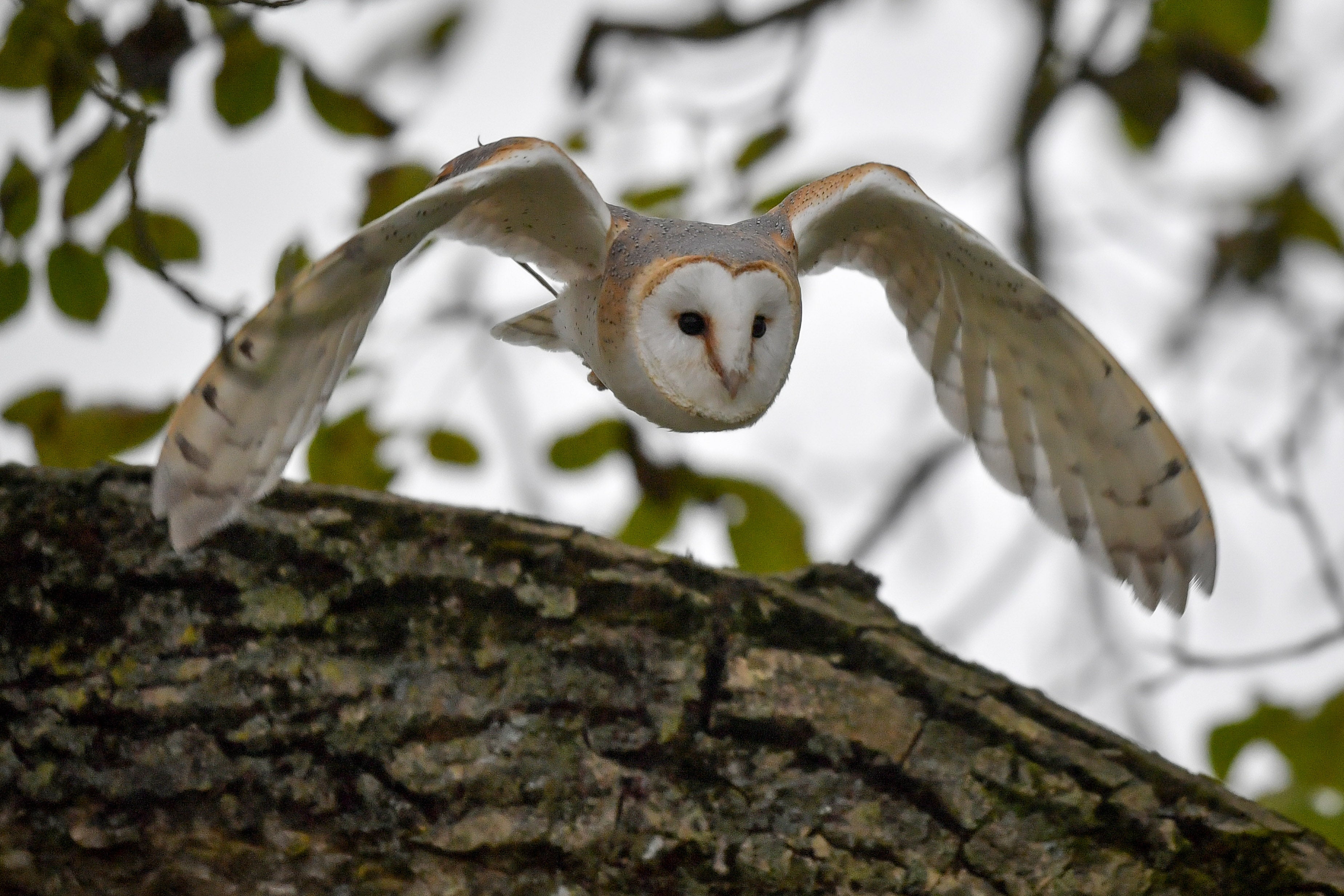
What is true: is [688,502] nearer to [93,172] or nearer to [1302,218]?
[93,172]

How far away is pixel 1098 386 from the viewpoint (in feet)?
7.79

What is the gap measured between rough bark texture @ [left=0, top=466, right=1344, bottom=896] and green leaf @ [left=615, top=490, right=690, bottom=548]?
1.64 feet

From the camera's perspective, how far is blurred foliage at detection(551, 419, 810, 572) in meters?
2.63

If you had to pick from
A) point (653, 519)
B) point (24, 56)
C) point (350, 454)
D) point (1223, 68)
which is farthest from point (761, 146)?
point (24, 56)

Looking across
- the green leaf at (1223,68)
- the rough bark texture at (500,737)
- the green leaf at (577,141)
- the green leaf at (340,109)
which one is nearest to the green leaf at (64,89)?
the green leaf at (340,109)

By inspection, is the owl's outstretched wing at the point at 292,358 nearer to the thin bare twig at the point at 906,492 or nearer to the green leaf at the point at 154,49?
the green leaf at the point at 154,49

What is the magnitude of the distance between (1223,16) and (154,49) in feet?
7.15

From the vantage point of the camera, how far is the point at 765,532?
8.68 feet

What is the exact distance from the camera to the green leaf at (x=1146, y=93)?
3107mm

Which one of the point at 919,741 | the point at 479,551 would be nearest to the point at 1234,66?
the point at 919,741

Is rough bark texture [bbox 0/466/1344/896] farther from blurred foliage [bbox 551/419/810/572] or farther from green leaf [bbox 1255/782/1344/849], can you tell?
green leaf [bbox 1255/782/1344/849]

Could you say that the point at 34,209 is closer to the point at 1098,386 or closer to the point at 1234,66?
the point at 1098,386

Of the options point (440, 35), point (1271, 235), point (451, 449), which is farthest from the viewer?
point (1271, 235)

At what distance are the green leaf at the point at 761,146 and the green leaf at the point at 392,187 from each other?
82 centimetres
